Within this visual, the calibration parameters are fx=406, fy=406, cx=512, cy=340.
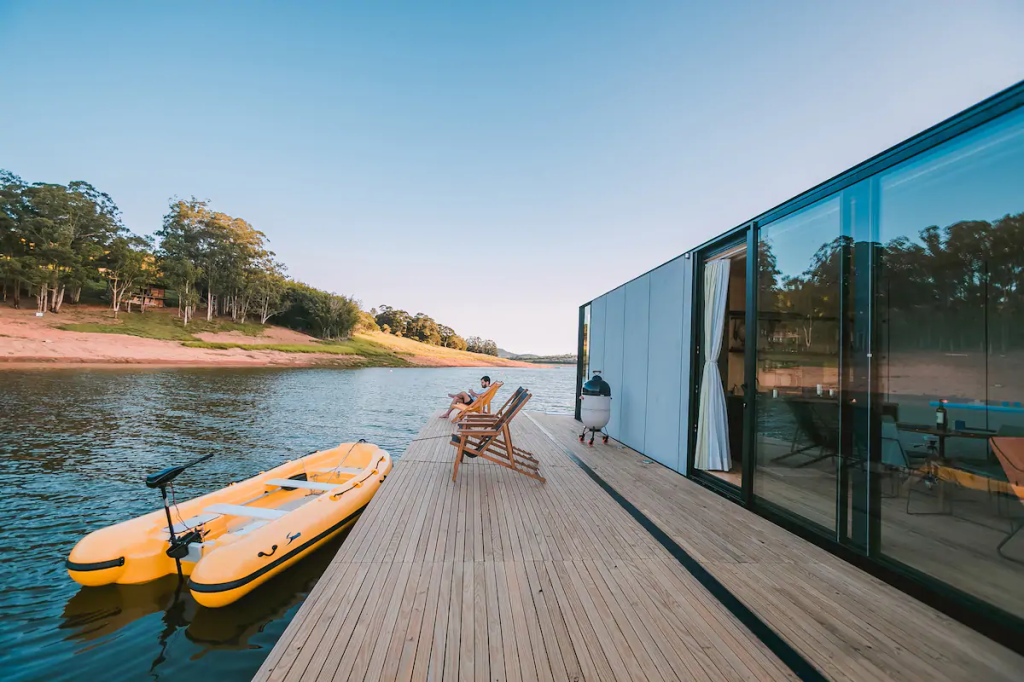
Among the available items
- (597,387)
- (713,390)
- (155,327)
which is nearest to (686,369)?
(713,390)

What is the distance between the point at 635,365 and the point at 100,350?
97.4 feet

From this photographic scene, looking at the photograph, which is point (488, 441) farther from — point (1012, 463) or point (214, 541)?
point (1012, 463)

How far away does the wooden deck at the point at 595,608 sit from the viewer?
1.57 m

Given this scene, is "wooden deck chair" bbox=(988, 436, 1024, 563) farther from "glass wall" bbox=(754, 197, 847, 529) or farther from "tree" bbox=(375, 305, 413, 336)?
"tree" bbox=(375, 305, 413, 336)

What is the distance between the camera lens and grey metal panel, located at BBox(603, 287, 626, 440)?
6.45 m

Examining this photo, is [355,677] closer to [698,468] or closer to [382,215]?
[698,468]

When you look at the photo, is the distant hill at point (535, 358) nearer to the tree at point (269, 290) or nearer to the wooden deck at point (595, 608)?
the tree at point (269, 290)

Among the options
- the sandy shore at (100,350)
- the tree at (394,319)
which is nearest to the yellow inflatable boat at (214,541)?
the sandy shore at (100,350)

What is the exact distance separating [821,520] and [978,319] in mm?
1604

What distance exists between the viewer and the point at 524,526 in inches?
122

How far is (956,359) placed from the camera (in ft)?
6.47

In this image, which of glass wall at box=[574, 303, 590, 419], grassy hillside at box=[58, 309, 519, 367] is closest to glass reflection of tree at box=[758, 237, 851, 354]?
glass wall at box=[574, 303, 590, 419]

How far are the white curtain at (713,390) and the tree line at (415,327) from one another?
6309cm

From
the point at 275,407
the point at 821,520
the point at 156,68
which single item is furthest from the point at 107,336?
the point at 821,520
